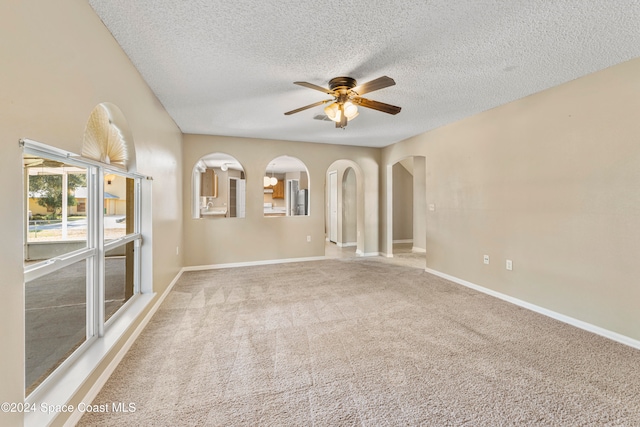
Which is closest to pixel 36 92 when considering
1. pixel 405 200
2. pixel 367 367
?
pixel 367 367

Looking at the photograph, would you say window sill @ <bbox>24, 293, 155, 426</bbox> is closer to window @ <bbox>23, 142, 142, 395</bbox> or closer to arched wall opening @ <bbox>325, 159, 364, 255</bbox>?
window @ <bbox>23, 142, 142, 395</bbox>

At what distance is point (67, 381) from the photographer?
4.92ft

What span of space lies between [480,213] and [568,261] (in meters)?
1.15

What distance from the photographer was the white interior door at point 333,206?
311 inches

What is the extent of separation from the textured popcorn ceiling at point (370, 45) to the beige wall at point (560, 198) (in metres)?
0.31

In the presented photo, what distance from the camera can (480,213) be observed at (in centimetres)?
377

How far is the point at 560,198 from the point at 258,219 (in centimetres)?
445

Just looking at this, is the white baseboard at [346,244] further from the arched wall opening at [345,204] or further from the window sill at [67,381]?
the window sill at [67,381]

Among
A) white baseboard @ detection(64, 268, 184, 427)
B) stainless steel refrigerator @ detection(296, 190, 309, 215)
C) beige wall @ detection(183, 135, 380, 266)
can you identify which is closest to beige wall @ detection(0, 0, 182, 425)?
white baseboard @ detection(64, 268, 184, 427)

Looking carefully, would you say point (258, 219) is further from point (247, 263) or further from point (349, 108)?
point (349, 108)

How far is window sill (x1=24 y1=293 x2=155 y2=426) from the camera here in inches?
50.2

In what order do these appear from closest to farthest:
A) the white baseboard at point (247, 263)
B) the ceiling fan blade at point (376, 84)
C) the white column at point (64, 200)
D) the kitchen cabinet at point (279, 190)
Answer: the white column at point (64, 200)
the ceiling fan blade at point (376, 84)
the white baseboard at point (247, 263)
the kitchen cabinet at point (279, 190)

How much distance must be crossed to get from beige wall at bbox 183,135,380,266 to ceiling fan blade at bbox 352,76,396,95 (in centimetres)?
307

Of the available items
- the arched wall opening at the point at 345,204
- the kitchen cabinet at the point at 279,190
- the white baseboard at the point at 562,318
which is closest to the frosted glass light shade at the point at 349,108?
the white baseboard at the point at 562,318
